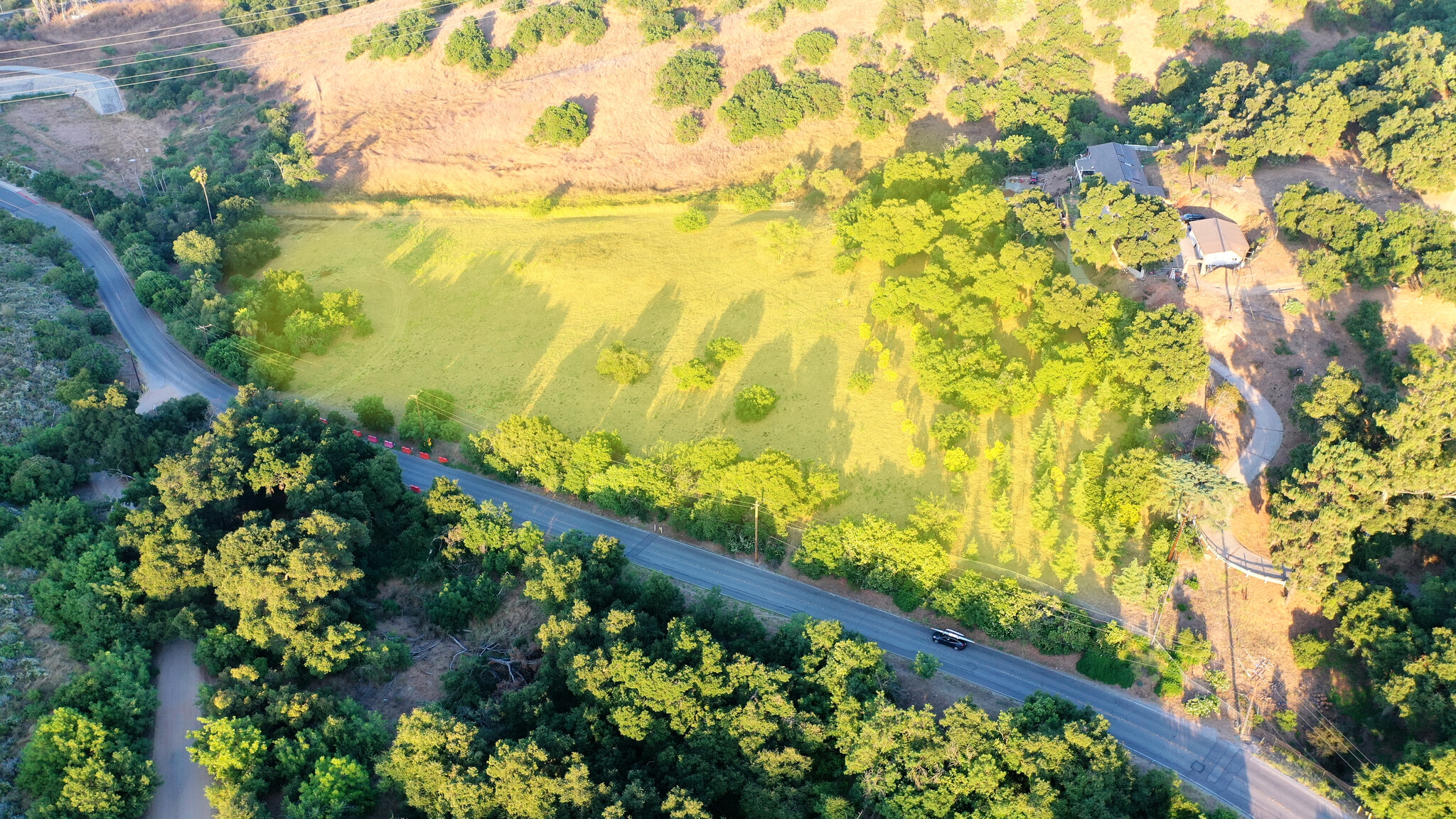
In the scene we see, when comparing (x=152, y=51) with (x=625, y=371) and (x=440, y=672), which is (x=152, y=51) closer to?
(x=625, y=371)

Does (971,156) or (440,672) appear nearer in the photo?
(440,672)

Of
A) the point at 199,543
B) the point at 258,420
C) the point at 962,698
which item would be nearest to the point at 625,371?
the point at 258,420

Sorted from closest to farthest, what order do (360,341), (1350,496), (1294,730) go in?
(1294,730) → (1350,496) → (360,341)

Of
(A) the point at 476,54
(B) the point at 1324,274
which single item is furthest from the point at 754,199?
(B) the point at 1324,274

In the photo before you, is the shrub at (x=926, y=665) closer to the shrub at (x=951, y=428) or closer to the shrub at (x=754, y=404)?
the shrub at (x=951, y=428)

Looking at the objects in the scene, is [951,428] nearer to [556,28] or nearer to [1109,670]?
[1109,670]

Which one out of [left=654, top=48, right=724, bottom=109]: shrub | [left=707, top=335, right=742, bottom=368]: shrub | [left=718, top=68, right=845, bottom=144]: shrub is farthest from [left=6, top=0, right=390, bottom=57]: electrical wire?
[left=707, top=335, right=742, bottom=368]: shrub
